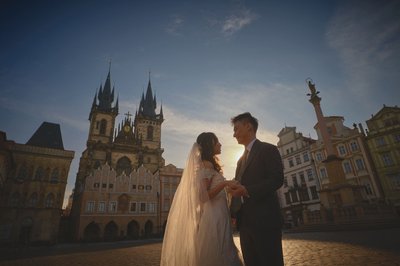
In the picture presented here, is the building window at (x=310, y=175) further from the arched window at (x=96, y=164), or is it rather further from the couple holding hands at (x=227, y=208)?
the arched window at (x=96, y=164)

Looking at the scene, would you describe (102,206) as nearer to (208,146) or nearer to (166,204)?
(166,204)

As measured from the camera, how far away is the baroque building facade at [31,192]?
26297 mm

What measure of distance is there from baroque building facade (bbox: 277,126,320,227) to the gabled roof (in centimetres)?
3842

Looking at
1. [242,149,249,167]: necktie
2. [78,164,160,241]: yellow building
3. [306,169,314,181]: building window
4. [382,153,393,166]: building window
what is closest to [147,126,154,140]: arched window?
[78,164,160,241]: yellow building

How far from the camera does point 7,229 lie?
85.2 ft

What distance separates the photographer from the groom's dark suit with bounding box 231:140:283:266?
7.50ft

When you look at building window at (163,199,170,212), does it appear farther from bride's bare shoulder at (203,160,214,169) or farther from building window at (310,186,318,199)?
bride's bare shoulder at (203,160,214,169)

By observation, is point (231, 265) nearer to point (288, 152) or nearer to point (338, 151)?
point (338, 151)

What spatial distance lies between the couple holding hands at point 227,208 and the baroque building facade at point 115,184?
3153 centimetres

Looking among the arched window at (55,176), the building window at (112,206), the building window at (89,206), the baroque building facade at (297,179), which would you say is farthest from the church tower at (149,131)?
the baroque building facade at (297,179)

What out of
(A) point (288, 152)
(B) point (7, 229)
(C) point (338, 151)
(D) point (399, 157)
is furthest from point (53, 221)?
(D) point (399, 157)

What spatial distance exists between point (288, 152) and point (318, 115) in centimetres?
1949

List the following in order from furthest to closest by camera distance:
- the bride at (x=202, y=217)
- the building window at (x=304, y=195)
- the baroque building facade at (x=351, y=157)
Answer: the building window at (x=304, y=195)
the baroque building facade at (x=351, y=157)
the bride at (x=202, y=217)

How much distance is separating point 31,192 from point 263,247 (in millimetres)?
35572
